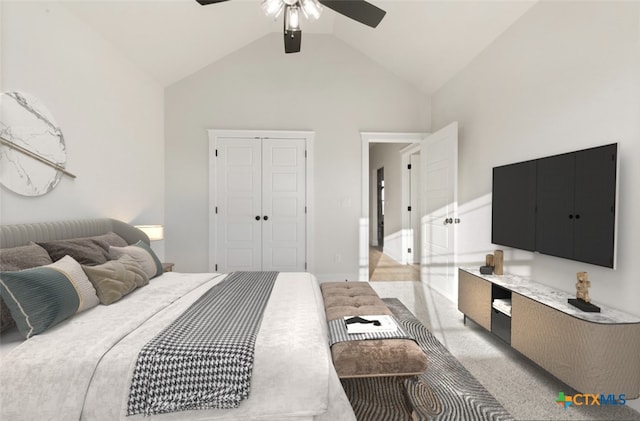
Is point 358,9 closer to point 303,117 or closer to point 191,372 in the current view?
point 191,372

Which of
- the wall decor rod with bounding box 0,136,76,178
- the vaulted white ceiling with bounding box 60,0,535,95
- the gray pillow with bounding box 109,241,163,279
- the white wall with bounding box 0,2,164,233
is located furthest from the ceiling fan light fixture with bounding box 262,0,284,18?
the gray pillow with bounding box 109,241,163,279

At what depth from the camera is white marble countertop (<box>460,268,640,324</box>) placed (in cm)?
168

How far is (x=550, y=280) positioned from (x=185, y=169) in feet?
14.3

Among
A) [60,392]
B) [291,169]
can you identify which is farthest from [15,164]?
[291,169]

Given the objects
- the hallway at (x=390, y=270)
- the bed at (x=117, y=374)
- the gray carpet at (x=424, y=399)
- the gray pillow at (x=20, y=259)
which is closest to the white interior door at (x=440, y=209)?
the hallway at (x=390, y=270)

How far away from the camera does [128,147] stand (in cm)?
346

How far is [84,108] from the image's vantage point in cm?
272

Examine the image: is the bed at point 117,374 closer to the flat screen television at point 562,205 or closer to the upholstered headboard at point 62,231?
the upholstered headboard at point 62,231

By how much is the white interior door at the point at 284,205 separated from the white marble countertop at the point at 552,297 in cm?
236

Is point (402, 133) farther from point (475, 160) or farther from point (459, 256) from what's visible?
point (459, 256)

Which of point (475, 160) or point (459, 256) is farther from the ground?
point (475, 160)

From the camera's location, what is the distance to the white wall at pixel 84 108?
213 centimetres

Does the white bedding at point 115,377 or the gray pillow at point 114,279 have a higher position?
the gray pillow at point 114,279

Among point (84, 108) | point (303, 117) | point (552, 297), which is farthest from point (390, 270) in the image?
point (84, 108)
